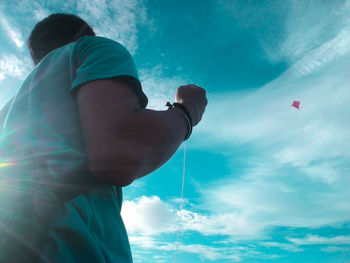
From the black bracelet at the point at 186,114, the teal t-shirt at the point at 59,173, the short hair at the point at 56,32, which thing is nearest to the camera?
the teal t-shirt at the point at 59,173

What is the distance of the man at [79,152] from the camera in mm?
1156

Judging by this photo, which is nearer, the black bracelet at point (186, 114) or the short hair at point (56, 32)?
the black bracelet at point (186, 114)

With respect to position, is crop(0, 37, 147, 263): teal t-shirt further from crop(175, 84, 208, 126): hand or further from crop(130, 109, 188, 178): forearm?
crop(175, 84, 208, 126): hand

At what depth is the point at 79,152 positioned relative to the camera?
53.4 inches

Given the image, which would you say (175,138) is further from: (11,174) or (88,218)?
(11,174)

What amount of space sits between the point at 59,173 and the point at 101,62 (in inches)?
24.2

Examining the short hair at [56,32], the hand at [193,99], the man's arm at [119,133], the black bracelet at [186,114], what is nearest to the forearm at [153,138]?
the man's arm at [119,133]

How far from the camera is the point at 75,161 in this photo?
1.32 metres

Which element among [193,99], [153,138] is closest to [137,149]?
[153,138]

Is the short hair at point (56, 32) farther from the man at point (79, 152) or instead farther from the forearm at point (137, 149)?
the forearm at point (137, 149)

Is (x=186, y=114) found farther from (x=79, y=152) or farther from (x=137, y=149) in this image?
(x=79, y=152)

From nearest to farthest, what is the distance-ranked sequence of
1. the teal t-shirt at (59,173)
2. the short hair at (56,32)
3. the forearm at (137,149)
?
1. the teal t-shirt at (59,173)
2. the forearm at (137,149)
3. the short hair at (56,32)

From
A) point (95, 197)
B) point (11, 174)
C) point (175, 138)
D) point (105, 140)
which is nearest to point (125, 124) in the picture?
point (105, 140)

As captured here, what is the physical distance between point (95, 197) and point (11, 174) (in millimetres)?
422
